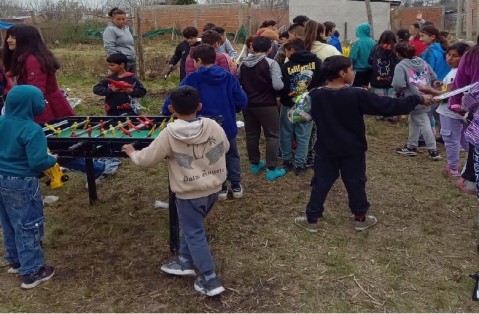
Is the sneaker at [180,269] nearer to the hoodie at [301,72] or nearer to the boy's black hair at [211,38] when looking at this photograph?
the hoodie at [301,72]

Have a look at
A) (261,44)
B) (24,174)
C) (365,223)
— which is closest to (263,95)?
(261,44)

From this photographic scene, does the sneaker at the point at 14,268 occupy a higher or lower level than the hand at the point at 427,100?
lower

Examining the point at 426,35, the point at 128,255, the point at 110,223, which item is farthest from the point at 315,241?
the point at 426,35

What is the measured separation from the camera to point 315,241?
14.0 feet

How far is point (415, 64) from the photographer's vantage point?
6277 mm

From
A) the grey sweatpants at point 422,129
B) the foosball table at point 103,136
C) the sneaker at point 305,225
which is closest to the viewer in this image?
the foosball table at point 103,136

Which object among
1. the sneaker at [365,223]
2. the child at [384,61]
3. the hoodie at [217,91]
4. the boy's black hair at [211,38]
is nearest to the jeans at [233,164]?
the hoodie at [217,91]

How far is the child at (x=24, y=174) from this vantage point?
3.35 meters

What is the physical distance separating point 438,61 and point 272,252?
4.47 m

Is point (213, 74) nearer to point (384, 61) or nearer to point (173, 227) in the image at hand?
point (173, 227)

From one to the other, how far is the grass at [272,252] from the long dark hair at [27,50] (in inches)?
56.2

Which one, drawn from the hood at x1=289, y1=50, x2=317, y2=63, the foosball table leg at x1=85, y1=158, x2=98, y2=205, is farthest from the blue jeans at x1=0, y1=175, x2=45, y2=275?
the hood at x1=289, y1=50, x2=317, y2=63

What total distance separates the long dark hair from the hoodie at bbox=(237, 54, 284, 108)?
199cm

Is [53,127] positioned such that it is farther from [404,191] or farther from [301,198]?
[404,191]
